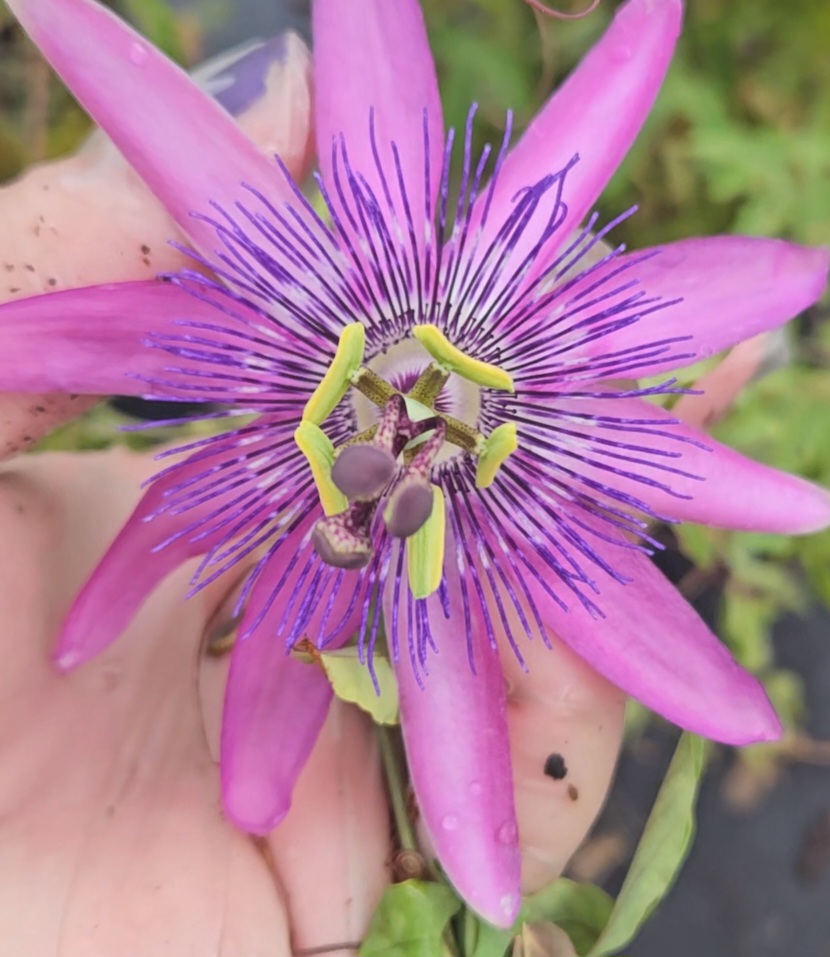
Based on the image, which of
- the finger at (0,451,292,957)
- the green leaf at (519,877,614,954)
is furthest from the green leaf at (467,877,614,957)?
the finger at (0,451,292,957)

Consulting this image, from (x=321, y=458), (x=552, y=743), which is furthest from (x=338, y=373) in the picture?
(x=552, y=743)

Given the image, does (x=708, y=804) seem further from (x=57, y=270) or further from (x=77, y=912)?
(x=57, y=270)

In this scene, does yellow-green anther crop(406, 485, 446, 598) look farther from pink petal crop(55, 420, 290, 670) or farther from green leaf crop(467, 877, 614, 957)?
green leaf crop(467, 877, 614, 957)

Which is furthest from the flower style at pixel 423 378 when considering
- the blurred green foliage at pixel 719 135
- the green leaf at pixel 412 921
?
the blurred green foliage at pixel 719 135

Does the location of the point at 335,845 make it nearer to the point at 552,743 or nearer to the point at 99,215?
the point at 552,743

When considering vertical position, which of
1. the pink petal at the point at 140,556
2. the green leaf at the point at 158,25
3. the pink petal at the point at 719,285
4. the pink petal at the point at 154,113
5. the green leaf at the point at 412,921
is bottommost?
the green leaf at the point at 412,921

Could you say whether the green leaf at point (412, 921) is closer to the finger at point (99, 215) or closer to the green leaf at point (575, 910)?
the green leaf at point (575, 910)
